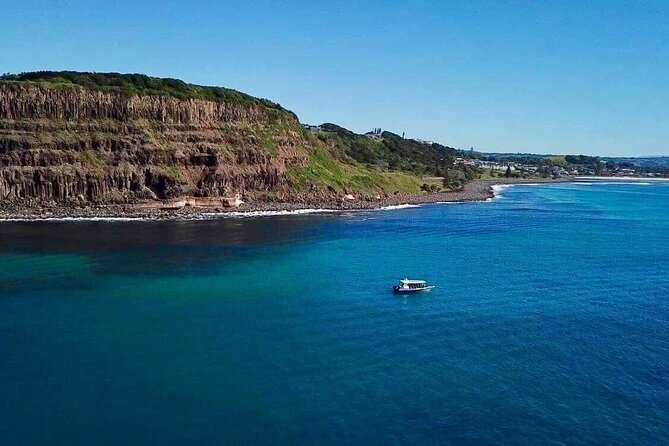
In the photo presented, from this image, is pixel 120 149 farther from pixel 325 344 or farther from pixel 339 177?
pixel 325 344

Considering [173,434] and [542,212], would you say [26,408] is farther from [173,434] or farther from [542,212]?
[542,212]

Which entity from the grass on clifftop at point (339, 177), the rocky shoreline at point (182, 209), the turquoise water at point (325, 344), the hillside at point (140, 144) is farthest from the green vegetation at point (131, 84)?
the turquoise water at point (325, 344)

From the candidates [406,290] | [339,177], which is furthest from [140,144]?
[406,290]

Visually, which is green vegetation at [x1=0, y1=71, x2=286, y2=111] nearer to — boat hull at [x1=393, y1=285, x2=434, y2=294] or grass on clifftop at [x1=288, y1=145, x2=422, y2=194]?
grass on clifftop at [x1=288, y1=145, x2=422, y2=194]

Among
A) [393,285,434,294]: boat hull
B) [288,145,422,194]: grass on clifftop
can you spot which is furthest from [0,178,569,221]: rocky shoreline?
[393,285,434,294]: boat hull

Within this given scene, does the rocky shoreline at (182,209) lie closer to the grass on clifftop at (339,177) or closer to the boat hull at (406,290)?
the grass on clifftop at (339,177)

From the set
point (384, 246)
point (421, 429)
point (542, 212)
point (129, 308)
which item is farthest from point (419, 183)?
point (421, 429)
